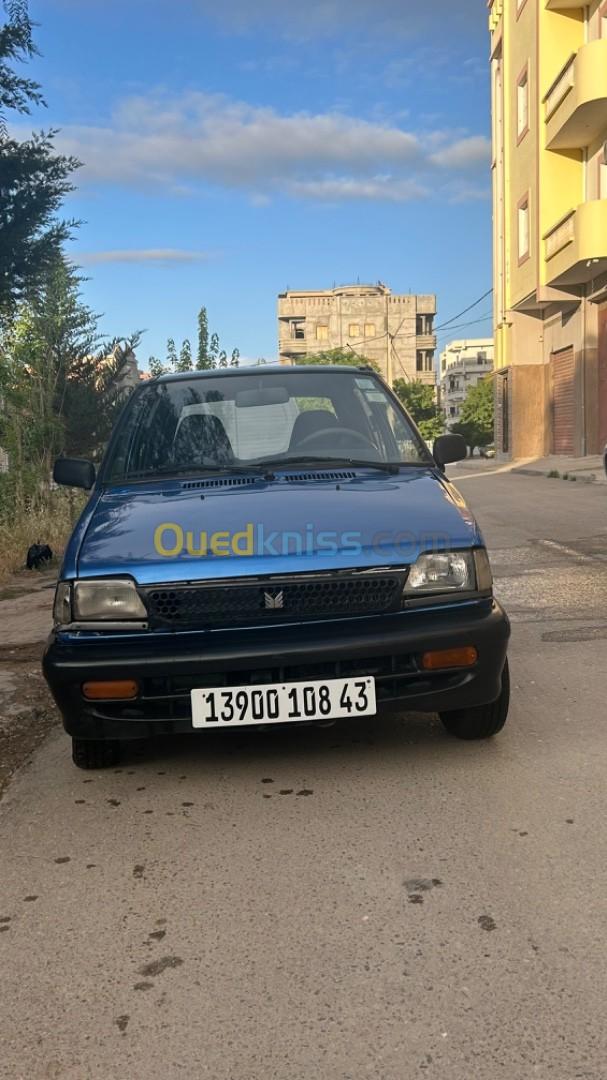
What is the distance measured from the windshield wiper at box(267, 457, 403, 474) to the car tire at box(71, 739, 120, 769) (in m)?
1.41

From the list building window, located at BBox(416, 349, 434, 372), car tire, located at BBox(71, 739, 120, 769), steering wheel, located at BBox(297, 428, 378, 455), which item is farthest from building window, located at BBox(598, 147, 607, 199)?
building window, located at BBox(416, 349, 434, 372)

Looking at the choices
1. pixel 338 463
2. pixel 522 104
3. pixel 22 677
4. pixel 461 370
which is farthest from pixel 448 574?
pixel 461 370

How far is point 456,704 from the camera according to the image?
138 inches

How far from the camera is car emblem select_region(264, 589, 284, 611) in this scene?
133 inches

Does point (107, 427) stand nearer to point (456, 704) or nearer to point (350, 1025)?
point (456, 704)

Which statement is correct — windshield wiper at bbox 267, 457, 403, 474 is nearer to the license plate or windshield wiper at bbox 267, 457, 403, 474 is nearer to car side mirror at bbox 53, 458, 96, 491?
car side mirror at bbox 53, 458, 96, 491

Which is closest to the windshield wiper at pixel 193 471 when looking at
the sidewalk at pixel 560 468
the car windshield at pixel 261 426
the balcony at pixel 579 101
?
the car windshield at pixel 261 426

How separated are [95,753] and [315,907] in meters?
1.46

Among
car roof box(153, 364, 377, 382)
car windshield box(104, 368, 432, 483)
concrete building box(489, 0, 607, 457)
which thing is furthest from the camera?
concrete building box(489, 0, 607, 457)

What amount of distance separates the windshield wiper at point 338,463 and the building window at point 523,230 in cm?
2891

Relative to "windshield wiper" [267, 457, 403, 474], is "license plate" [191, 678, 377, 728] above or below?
below

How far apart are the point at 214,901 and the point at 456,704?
1.22m

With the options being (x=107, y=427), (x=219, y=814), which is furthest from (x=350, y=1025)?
(x=107, y=427)

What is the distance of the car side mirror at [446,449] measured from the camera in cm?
477
